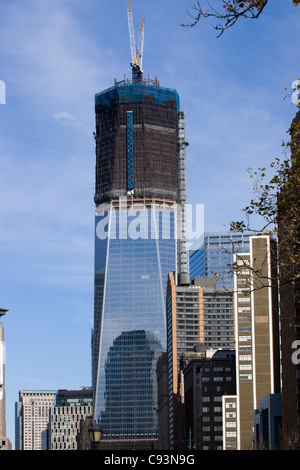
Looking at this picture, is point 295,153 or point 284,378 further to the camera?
point 284,378

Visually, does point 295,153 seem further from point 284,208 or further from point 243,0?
point 243,0

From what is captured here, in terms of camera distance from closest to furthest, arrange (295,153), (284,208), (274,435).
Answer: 1. (284,208)
2. (295,153)
3. (274,435)

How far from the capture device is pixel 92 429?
40344mm

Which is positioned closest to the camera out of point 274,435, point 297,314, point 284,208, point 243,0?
point 243,0

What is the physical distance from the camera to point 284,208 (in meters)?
37.9
